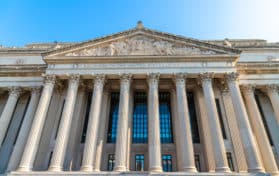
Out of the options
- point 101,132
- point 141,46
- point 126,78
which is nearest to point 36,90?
point 101,132

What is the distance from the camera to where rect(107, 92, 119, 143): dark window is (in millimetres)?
23406

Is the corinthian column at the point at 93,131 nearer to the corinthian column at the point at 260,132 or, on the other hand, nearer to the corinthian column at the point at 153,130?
the corinthian column at the point at 153,130

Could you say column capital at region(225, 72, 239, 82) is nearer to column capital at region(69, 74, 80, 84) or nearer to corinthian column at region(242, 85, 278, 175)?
corinthian column at region(242, 85, 278, 175)

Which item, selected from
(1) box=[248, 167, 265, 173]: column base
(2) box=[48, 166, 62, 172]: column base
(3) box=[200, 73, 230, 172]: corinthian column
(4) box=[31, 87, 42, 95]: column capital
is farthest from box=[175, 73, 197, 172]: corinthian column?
(4) box=[31, 87, 42, 95]: column capital

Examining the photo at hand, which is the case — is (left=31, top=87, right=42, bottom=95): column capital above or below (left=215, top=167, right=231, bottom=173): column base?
above

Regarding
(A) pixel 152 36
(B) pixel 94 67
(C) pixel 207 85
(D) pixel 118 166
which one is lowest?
(D) pixel 118 166

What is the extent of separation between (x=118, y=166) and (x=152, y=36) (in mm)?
15206

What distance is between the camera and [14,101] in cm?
2480

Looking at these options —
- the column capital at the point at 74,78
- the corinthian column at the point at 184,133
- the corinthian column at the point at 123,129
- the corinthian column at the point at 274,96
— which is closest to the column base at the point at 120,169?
the corinthian column at the point at 123,129

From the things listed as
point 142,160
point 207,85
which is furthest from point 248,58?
point 142,160

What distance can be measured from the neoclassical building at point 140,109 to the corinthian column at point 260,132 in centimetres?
9

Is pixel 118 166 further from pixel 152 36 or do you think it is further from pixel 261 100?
pixel 261 100

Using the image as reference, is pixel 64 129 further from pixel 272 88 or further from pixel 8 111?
pixel 272 88

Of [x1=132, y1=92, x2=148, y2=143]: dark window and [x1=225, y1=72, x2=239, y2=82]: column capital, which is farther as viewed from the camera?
[x1=132, y1=92, x2=148, y2=143]: dark window
